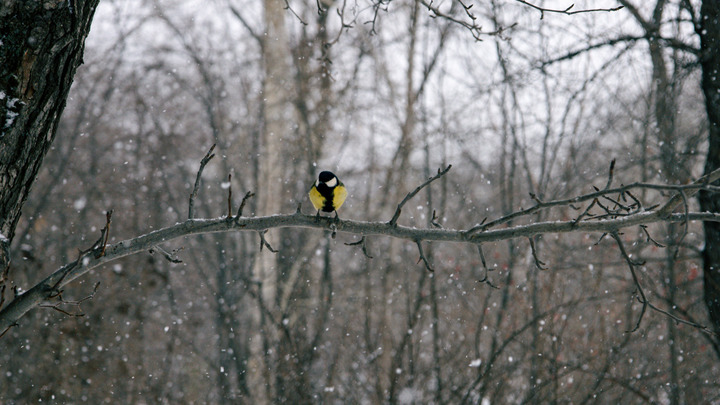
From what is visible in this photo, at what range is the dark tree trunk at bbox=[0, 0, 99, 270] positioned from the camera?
6.06ft

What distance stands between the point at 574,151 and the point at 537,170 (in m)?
0.80

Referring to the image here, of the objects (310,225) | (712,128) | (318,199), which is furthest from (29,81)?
(712,128)

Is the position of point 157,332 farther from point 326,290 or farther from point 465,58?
point 465,58

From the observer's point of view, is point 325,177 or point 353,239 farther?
point 353,239

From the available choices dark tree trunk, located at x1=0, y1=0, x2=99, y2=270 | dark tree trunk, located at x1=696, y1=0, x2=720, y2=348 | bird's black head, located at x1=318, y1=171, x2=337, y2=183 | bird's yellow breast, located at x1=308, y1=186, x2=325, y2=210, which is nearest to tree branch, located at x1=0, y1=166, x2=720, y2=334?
dark tree trunk, located at x1=0, y1=0, x2=99, y2=270

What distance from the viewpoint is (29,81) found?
74.3 inches

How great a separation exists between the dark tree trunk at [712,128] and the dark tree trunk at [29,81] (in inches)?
182

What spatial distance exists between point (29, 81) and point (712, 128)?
515cm

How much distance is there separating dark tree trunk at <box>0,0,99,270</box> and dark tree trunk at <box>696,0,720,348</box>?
4.63 metres

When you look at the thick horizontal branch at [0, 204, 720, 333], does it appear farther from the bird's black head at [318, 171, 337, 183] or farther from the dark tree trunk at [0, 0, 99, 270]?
the bird's black head at [318, 171, 337, 183]

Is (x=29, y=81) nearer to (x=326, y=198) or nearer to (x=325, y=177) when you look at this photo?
(x=326, y=198)

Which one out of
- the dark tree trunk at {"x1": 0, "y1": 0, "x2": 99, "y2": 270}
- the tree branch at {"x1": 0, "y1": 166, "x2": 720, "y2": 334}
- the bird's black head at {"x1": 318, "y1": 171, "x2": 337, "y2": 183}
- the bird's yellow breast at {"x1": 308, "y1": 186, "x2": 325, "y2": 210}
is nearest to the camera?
the dark tree trunk at {"x1": 0, "y1": 0, "x2": 99, "y2": 270}

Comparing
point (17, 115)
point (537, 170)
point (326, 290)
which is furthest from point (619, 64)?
point (17, 115)

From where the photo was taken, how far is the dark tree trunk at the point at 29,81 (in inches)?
72.7
